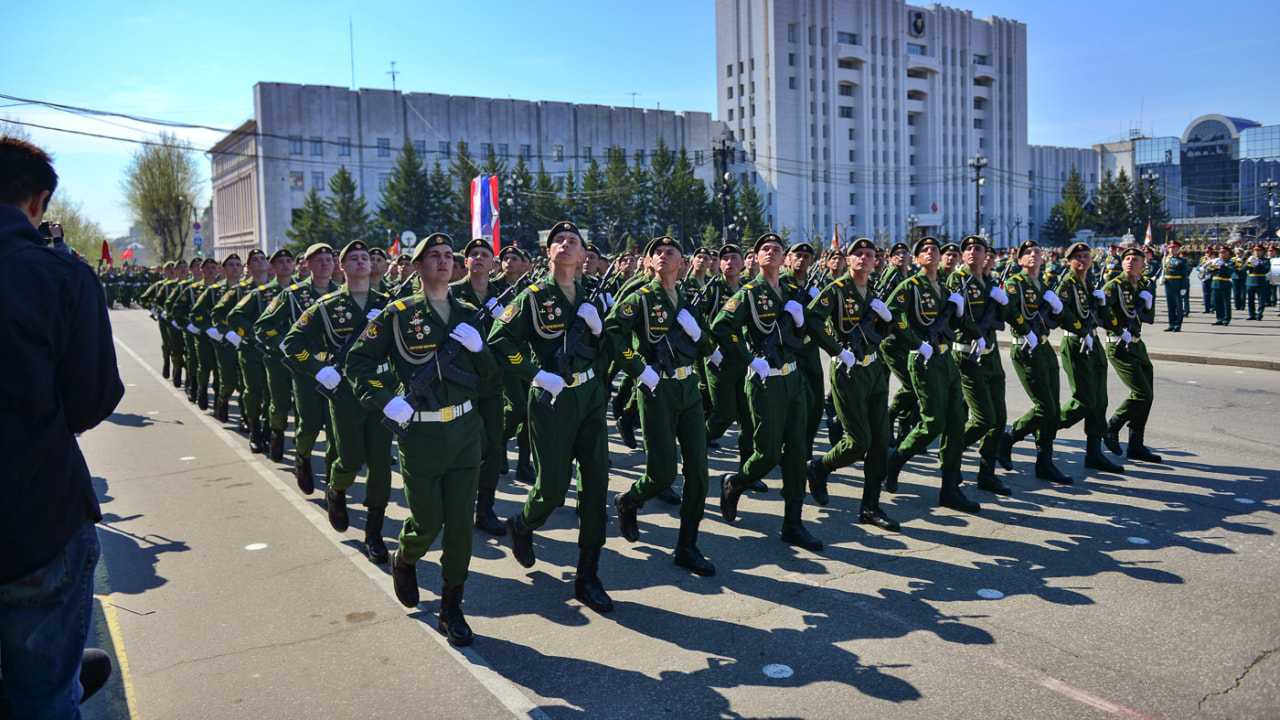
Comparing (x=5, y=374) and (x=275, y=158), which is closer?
(x=5, y=374)

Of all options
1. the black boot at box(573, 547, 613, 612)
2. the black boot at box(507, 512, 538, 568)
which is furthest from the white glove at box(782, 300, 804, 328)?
the black boot at box(507, 512, 538, 568)

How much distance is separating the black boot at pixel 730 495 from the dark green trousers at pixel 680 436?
2.94 ft

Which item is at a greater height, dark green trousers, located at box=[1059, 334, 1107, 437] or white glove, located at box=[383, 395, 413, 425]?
white glove, located at box=[383, 395, 413, 425]

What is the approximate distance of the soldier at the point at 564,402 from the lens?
5578mm

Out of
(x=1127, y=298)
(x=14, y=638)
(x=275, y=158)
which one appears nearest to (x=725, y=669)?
(x=14, y=638)

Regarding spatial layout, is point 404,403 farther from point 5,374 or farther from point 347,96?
point 347,96

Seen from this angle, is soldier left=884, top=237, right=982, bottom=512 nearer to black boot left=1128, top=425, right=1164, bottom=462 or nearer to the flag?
black boot left=1128, top=425, right=1164, bottom=462

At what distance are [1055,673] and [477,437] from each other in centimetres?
318

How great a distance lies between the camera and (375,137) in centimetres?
7981

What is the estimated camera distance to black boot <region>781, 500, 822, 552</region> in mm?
6598

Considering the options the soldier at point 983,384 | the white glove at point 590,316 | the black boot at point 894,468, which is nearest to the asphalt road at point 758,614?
the black boot at point 894,468

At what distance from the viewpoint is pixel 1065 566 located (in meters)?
5.94

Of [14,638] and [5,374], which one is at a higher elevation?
[5,374]

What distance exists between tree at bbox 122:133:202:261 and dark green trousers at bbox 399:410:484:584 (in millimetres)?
84635
